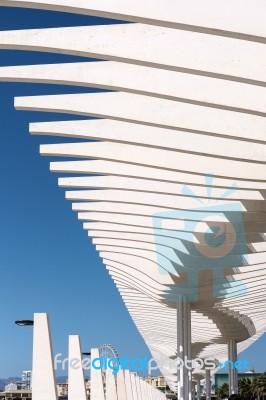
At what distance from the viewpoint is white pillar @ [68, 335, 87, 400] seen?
17375 millimetres

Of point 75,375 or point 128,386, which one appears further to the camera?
point 128,386

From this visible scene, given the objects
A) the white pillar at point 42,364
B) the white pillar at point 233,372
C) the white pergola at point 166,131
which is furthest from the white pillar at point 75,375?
the white pillar at point 233,372

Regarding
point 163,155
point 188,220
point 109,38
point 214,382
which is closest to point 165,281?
point 188,220

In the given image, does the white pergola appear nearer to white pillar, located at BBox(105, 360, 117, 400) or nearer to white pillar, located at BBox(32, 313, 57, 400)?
white pillar, located at BBox(32, 313, 57, 400)

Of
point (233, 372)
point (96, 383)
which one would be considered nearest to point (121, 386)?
point (233, 372)

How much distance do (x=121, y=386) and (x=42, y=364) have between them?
19240mm

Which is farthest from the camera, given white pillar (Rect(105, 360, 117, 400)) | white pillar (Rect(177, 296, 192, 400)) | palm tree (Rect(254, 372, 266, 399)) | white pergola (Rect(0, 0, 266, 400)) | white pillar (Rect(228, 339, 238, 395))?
palm tree (Rect(254, 372, 266, 399))

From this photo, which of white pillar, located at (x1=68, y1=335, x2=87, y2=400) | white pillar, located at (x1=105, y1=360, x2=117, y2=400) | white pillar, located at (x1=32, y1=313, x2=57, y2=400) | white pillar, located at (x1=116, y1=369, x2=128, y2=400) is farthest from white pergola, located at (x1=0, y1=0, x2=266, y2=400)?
white pillar, located at (x1=116, y1=369, x2=128, y2=400)

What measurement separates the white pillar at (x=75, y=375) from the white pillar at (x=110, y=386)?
1252 cm

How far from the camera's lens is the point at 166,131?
33.0ft

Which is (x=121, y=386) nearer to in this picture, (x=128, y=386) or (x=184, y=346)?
(x=128, y=386)

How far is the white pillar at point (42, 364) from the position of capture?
43.5ft

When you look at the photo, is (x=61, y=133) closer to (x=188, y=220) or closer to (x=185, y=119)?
(x=185, y=119)

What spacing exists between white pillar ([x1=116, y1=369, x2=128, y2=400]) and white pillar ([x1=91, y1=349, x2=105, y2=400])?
8831mm
